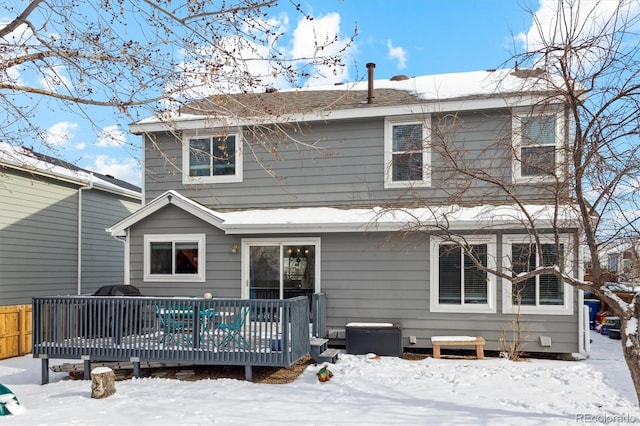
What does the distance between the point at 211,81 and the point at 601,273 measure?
4836 mm

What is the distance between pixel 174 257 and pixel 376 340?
459cm

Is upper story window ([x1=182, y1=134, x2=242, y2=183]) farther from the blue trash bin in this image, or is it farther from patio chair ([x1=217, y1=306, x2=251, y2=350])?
the blue trash bin

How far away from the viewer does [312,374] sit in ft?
25.7

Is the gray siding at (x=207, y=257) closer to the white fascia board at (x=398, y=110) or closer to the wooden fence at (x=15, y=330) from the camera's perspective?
the white fascia board at (x=398, y=110)

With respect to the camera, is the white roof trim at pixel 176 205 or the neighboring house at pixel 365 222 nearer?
the neighboring house at pixel 365 222

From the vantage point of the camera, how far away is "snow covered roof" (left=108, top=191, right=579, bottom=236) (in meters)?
8.78

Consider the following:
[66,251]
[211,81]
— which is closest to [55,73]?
[211,81]

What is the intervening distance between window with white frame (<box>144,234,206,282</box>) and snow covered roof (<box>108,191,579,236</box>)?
2.00ft

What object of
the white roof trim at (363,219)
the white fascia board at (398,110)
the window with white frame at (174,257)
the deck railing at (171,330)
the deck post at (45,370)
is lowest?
the deck post at (45,370)

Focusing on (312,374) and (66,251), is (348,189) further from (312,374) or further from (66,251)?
(66,251)

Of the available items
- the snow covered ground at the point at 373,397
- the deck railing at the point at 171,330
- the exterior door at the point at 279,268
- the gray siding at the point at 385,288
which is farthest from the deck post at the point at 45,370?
the exterior door at the point at 279,268

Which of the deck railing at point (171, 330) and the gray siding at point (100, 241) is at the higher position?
the gray siding at point (100, 241)

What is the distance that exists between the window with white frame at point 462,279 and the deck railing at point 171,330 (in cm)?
→ 280

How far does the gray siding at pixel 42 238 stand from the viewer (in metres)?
11.2
